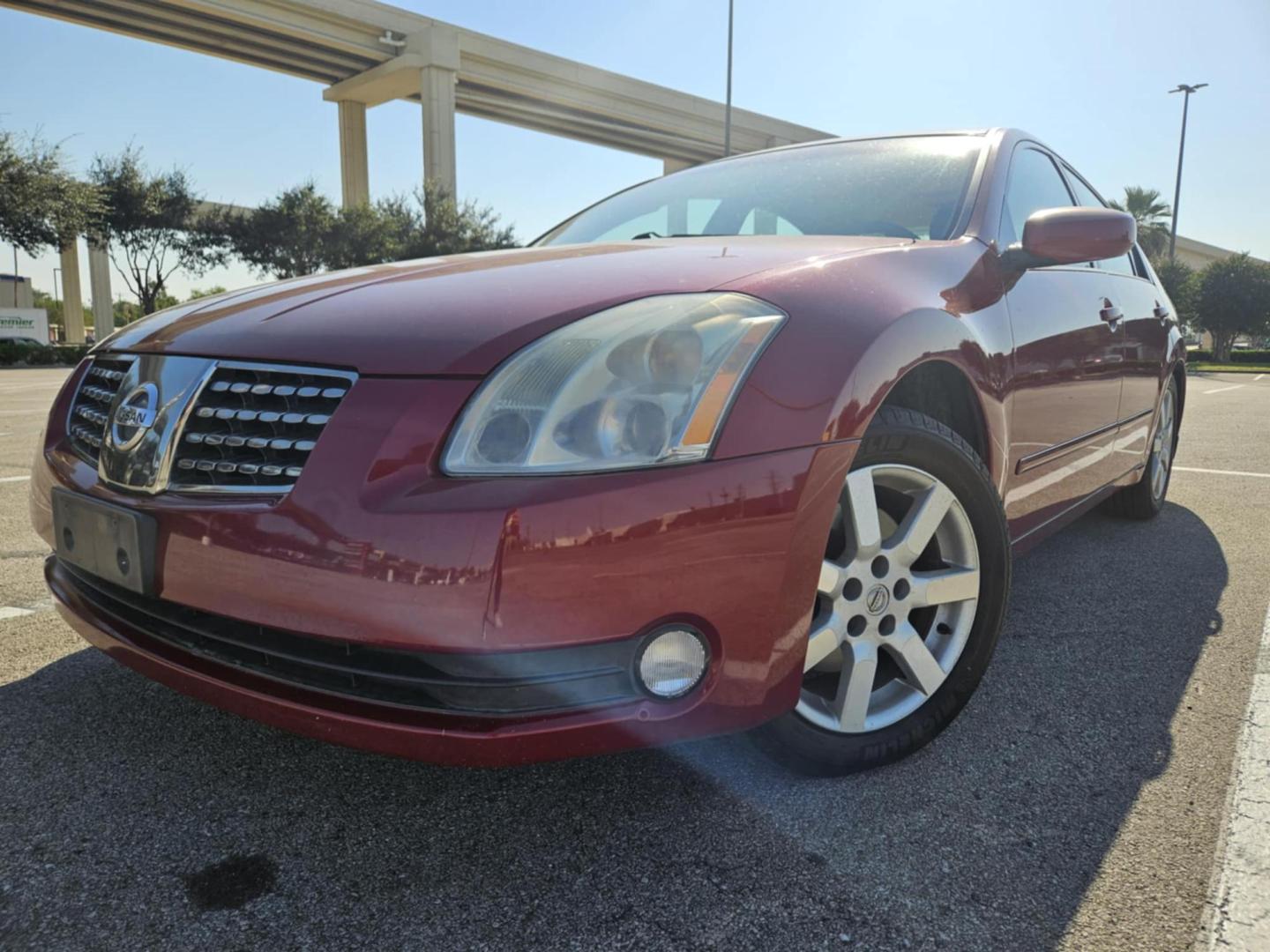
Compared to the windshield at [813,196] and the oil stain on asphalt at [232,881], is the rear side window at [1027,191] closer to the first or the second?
the windshield at [813,196]

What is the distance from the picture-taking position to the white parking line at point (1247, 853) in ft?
4.41

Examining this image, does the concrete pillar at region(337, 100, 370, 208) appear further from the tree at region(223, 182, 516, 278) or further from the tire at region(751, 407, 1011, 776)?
the tire at region(751, 407, 1011, 776)

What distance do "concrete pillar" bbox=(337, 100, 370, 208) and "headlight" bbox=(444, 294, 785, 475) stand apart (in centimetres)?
3794

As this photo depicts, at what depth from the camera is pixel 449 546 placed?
4.17 ft

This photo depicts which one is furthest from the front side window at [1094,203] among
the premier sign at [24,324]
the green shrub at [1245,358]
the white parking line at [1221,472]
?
the green shrub at [1245,358]

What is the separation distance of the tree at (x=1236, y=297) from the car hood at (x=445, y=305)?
5112 centimetres

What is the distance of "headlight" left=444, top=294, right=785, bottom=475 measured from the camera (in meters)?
1.34

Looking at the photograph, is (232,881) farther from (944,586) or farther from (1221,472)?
(1221,472)

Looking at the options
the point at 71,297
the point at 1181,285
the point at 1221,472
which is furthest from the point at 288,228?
the point at 1181,285

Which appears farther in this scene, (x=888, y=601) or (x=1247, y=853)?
(x=888, y=601)

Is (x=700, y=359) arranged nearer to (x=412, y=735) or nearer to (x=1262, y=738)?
(x=412, y=735)

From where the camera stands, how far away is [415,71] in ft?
106

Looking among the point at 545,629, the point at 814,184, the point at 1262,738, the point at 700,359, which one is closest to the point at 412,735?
the point at 545,629

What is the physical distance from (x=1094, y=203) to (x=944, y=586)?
2.66 metres
